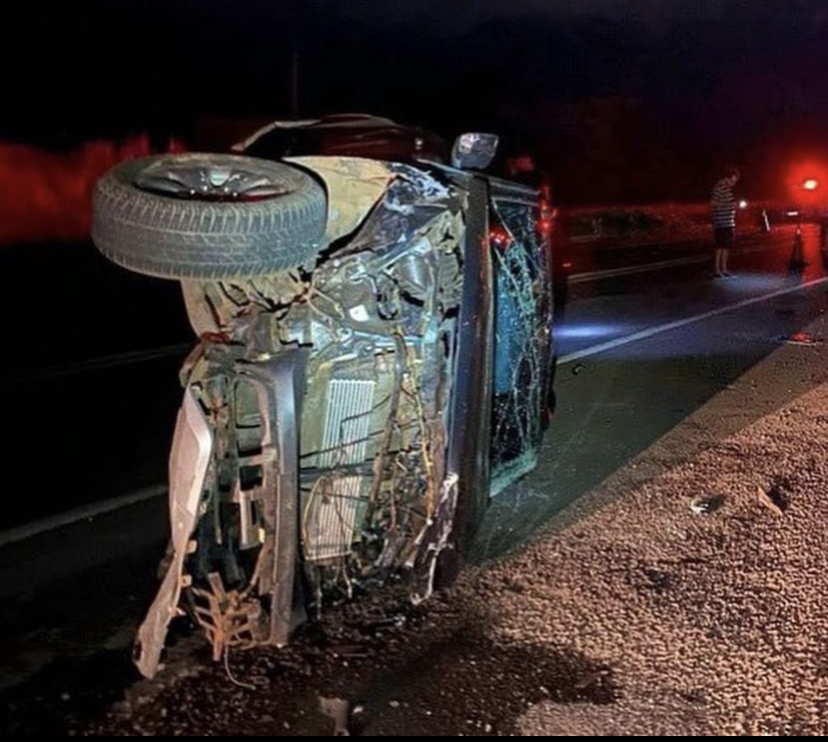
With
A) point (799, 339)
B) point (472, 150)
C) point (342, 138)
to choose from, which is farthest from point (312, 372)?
point (799, 339)

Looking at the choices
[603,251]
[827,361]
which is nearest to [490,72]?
[603,251]

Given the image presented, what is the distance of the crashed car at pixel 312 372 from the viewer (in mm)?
3748

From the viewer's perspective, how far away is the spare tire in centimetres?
377

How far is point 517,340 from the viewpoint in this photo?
5340mm

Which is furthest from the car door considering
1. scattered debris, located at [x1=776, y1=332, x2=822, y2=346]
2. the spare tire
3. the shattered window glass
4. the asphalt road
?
scattered debris, located at [x1=776, y1=332, x2=822, y2=346]

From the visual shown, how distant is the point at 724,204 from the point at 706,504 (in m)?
11.6

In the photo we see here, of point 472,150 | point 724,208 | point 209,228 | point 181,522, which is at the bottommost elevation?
point 181,522

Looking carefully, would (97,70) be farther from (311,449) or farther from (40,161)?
(311,449)

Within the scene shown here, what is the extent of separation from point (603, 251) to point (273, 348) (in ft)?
58.0

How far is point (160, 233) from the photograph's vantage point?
3.80 m

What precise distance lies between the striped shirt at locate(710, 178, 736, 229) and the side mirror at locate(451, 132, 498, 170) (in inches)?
470

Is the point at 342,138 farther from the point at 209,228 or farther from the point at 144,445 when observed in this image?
the point at 144,445

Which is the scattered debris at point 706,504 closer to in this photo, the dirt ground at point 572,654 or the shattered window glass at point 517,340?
the dirt ground at point 572,654

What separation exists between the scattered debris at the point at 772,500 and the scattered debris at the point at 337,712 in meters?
2.80
